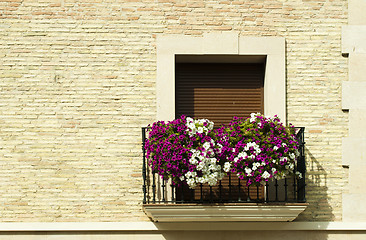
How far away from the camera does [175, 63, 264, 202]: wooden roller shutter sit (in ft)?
37.7

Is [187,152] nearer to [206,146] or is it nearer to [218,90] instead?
[206,146]

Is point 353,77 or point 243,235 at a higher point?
point 353,77

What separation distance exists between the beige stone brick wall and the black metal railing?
263 mm

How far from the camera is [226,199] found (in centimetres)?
1143

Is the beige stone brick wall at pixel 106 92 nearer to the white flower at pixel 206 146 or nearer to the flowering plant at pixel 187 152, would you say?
the flowering plant at pixel 187 152

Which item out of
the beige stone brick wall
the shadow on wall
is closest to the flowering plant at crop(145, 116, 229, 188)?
the beige stone brick wall

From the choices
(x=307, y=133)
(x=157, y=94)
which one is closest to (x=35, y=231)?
(x=157, y=94)

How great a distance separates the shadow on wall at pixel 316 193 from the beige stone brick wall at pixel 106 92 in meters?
Result: 0.01

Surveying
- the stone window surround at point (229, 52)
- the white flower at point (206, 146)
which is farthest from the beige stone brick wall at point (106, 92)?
the white flower at point (206, 146)

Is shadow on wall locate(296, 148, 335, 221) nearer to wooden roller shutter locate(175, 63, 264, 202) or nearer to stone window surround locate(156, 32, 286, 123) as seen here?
wooden roller shutter locate(175, 63, 264, 202)

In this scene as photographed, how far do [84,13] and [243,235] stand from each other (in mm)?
4099

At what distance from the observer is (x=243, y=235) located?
11031mm

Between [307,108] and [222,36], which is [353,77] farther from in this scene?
[222,36]

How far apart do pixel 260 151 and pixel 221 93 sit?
5.32ft
